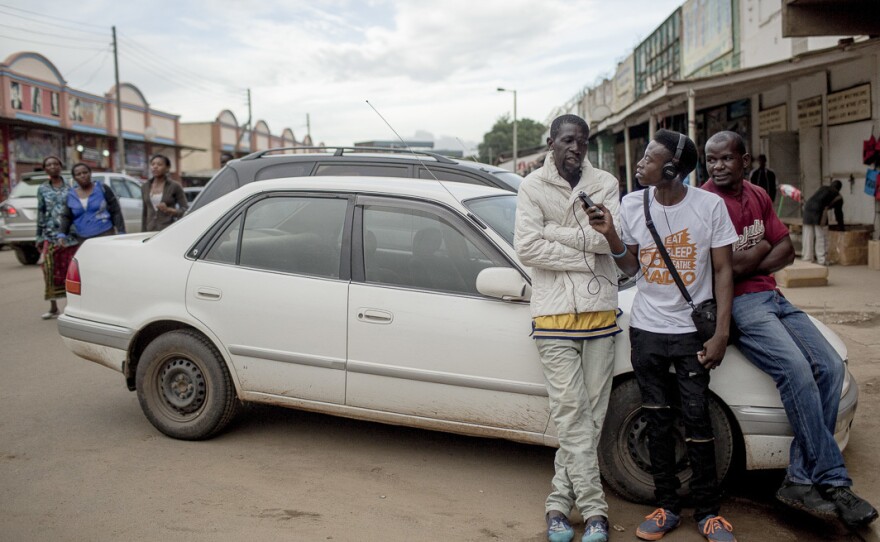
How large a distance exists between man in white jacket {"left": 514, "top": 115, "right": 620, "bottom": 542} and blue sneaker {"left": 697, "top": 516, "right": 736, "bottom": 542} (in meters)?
0.44

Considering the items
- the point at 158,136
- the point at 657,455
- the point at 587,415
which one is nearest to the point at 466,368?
the point at 587,415

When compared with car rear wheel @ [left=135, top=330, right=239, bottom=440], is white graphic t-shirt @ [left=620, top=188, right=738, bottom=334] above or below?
above

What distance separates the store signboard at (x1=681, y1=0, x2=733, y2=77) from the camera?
57.0ft

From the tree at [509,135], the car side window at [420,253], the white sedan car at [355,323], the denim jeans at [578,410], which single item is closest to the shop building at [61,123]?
the white sedan car at [355,323]

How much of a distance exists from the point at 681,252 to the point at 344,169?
421 centimetres

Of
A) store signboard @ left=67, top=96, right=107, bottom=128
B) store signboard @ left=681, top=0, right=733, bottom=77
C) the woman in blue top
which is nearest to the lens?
the woman in blue top

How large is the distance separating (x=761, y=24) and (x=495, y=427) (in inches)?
564

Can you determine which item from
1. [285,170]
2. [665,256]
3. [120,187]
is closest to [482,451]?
[665,256]

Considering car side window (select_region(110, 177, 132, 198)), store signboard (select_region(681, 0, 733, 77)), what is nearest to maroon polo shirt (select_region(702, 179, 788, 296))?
car side window (select_region(110, 177, 132, 198))

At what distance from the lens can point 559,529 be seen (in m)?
3.34

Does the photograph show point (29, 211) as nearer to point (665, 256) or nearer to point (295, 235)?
point (295, 235)

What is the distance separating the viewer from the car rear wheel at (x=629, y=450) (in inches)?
144

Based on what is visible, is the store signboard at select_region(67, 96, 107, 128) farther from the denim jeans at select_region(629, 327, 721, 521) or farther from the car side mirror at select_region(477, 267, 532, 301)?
the denim jeans at select_region(629, 327, 721, 521)

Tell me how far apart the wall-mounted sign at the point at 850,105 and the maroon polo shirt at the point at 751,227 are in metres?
10.2
